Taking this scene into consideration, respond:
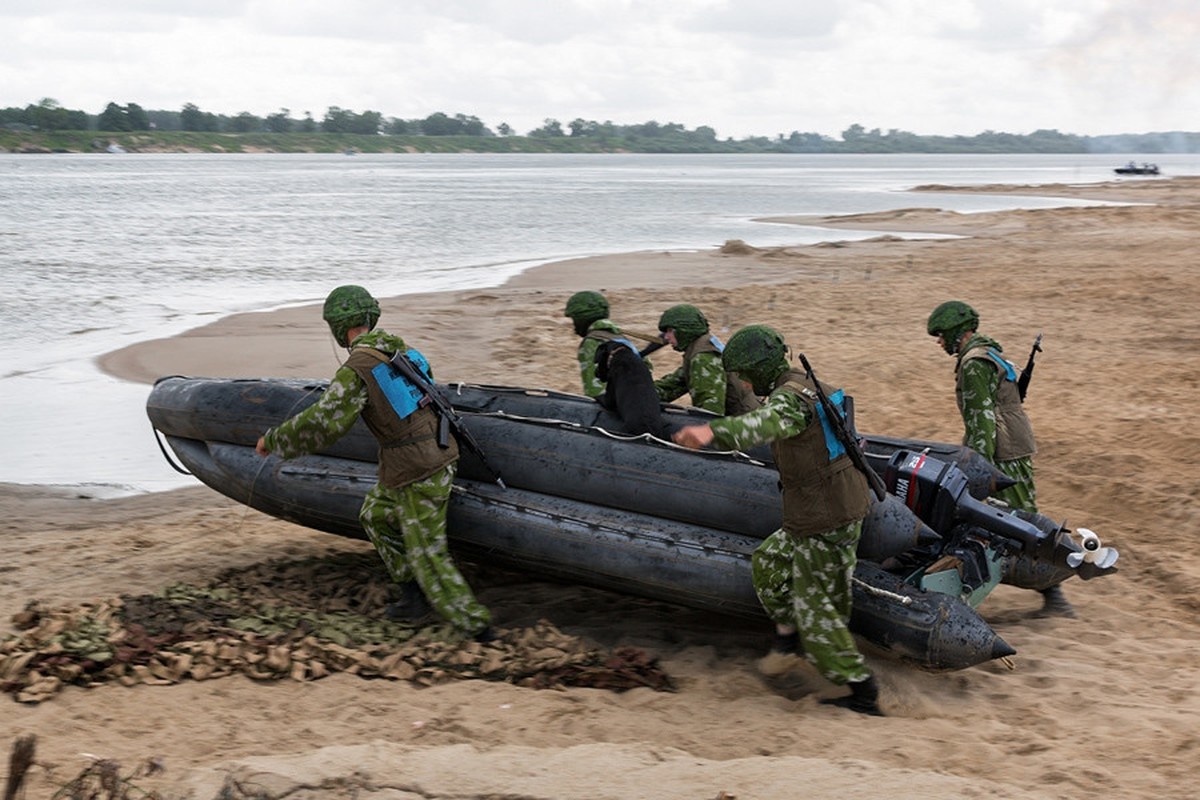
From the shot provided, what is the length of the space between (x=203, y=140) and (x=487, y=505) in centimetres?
14567

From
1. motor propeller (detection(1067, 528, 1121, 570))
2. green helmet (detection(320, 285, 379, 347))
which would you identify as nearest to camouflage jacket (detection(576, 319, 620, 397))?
green helmet (detection(320, 285, 379, 347))

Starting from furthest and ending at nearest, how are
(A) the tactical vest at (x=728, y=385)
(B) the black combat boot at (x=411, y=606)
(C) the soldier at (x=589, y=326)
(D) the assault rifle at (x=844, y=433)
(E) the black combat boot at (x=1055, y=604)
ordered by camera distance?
(A) the tactical vest at (x=728, y=385) < (C) the soldier at (x=589, y=326) < (E) the black combat boot at (x=1055, y=604) < (B) the black combat boot at (x=411, y=606) < (D) the assault rifle at (x=844, y=433)

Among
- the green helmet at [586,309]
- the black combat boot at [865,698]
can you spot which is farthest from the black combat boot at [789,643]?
the green helmet at [586,309]

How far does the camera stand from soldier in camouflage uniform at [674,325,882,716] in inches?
213

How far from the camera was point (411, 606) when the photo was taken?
657 centimetres

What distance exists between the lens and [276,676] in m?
5.91

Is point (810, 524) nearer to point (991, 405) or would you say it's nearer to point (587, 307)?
point (991, 405)

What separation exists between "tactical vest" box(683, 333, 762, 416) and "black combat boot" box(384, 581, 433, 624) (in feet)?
7.56

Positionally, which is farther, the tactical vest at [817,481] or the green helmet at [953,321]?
the green helmet at [953,321]

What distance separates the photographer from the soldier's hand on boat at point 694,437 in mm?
4938

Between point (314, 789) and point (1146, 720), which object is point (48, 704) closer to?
point (314, 789)

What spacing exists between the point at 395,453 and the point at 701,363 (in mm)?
2252

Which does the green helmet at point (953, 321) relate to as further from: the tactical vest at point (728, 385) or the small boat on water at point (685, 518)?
the tactical vest at point (728, 385)

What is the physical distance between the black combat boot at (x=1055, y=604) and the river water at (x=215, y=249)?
22.2 feet
